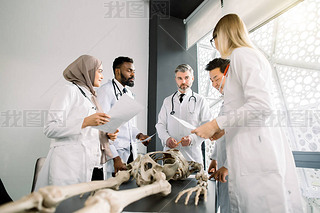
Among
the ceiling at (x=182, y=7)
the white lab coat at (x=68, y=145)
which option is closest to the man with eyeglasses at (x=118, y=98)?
the white lab coat at (x=68, y=145)

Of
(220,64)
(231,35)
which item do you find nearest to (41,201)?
(231,35)

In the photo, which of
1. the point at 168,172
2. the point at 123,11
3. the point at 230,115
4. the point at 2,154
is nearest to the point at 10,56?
the point at 2,154

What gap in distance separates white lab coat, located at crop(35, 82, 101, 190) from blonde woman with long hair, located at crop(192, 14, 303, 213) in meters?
0.77

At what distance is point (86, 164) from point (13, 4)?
243cm

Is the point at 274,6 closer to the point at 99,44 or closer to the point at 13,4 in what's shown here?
the point at 99,44

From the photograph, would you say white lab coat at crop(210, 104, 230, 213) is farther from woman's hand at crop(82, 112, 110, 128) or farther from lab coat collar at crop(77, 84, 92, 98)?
lab coat collar at crop(77, 84, 92, 98)

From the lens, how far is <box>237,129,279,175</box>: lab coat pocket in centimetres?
89

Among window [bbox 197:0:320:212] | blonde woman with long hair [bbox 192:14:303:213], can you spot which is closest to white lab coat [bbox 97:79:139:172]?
blonde woman with long hair [bbox 192:14:303:213]

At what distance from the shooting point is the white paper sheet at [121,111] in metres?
1.10

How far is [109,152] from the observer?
1557mm

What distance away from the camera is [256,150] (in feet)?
3.04

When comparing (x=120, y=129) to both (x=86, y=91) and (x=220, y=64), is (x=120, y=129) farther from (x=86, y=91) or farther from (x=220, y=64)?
(x=220, y=64)

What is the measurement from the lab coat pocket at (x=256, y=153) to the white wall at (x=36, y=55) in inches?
86.5

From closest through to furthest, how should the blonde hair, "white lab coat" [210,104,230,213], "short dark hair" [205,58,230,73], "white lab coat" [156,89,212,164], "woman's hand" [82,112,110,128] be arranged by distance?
the blonde hair < "woman's hand" [82,112,110,128] < "white lab coat" [210,104,230,213] < "short dark hair" [205,58,230,73] < "white lab coat" [156,89,212,164]
